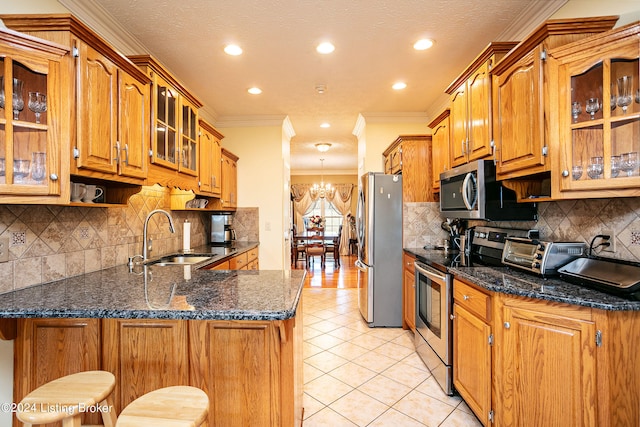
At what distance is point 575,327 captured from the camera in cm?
143

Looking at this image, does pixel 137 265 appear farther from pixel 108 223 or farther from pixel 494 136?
pixel 494 136

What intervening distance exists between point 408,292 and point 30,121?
3.23 meters

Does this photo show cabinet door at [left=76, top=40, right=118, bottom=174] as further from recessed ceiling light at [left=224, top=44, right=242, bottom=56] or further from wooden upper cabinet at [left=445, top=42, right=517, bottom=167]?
wooden upper cabinet at [left=445, top=42, right=517, bottom=167]

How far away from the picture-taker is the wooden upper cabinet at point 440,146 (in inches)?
118

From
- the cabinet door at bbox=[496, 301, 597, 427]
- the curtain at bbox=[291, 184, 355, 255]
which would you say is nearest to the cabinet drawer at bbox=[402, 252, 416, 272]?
the cabinet door at bbox=[496, 301, 597, 427]

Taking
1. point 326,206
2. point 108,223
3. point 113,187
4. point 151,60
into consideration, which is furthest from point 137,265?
point 326,206

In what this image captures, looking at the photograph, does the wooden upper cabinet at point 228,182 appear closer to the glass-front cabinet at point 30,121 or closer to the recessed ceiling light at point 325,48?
the recessed ceiling light at point 325,48

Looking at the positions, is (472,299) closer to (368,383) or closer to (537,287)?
(537,287)

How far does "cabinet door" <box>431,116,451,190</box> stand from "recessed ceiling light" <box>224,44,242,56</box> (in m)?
1.96

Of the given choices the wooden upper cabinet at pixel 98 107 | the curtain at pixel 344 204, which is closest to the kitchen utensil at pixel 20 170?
the wooden upper cabinet at pixel 98 107

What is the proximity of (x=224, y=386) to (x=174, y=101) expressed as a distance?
2.17 m

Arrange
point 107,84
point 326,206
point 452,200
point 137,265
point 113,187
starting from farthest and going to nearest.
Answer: point 326,206, point 452,200, point 137,265, point 113,187, point 107,84

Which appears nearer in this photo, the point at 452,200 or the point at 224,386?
the point at 224,386

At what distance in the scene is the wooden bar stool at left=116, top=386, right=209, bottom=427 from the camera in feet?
3.34
